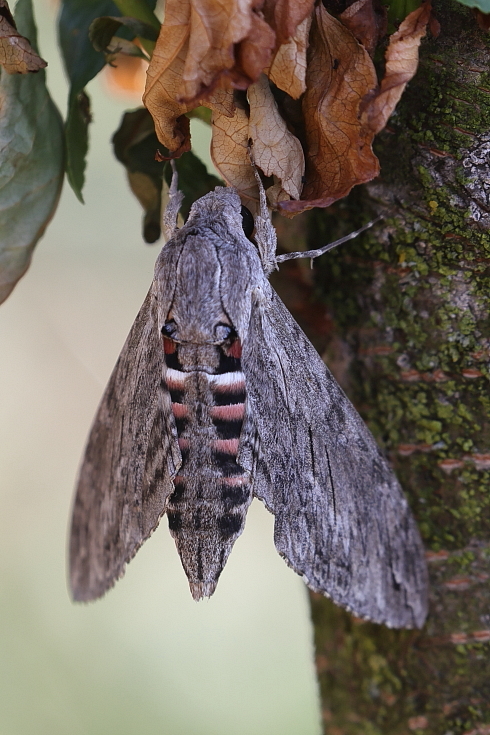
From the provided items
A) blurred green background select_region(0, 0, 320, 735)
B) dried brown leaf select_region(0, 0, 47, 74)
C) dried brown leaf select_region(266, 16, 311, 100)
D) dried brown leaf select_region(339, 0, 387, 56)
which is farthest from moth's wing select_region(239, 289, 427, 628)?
blurred green background select_region(0, 0, 320, 735)

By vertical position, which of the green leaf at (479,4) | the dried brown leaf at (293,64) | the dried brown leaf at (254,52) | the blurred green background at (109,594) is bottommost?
the blurred green background at (109,594)

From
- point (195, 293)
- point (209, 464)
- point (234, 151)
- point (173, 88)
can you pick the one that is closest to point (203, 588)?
point (209, 464)

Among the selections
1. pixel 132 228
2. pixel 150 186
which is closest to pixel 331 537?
pixel 150 186

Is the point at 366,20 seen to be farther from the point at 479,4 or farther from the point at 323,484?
the point at 323,484

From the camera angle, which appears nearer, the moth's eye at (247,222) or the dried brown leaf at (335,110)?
the dried brown leaf at (335,110)

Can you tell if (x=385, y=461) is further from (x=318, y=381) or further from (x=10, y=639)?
(x=10, y=639)

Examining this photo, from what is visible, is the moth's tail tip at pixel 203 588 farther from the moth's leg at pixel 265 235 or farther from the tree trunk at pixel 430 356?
the moth's leg at pixel 265 235

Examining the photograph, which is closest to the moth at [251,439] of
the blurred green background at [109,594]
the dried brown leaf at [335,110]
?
the dried brown leaf at [335,110]
